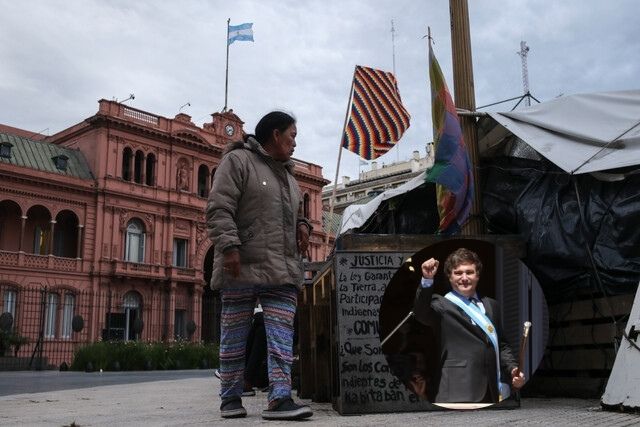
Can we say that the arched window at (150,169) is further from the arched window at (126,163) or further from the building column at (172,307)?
the building column at (172,307)

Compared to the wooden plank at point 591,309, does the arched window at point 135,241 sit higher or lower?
higher

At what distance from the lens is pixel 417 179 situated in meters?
6.74

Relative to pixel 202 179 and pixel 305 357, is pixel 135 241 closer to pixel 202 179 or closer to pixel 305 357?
pixel 202 179

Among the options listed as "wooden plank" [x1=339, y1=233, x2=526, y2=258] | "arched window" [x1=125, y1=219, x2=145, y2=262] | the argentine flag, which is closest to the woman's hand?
"wooden plank" [x1=339, y1=233, x2=526, y2=258]

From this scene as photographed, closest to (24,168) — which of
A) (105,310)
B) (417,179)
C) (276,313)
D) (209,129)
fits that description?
(105,310)

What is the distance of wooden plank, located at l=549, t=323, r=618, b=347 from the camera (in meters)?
4.70

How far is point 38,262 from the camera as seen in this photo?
3058 cm

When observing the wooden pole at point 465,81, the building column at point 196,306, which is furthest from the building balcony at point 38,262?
the wooden pole at point 465,81

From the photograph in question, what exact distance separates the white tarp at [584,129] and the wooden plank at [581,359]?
1333 millimetres

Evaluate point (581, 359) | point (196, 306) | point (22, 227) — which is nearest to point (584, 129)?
point (581, 359)

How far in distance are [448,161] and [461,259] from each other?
220cm

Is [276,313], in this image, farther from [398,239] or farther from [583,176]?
[583,176]

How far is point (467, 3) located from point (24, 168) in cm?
2880

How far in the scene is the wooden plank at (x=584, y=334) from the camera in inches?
185
